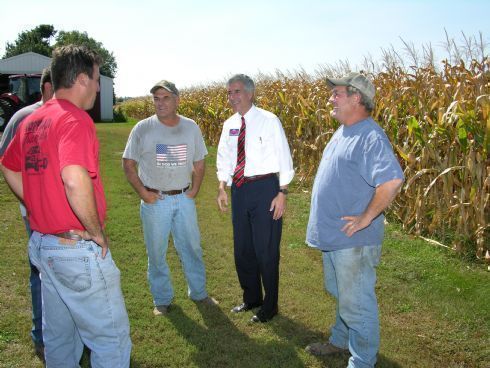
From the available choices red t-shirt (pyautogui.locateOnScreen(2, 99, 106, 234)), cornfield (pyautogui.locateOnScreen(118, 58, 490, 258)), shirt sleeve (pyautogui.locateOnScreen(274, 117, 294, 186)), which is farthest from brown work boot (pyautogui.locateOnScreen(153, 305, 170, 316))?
cornfield (pyautogui.locateOnScreen(118, 58, 490, 258))

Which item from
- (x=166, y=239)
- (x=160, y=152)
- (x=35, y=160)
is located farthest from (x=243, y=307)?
(x=35, y=160)

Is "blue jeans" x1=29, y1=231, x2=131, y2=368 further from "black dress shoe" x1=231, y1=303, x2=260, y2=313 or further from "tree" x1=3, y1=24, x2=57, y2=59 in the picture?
"tree" x1=3, y1=24, x2=57, y2=59

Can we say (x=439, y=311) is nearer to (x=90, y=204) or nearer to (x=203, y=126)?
(x=90, y=204)

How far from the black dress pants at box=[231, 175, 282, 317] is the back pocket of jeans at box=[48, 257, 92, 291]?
6.27 feet

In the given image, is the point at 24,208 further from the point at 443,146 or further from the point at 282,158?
the point at 443,146

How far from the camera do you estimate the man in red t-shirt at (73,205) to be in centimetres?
240

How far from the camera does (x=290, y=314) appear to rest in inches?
178

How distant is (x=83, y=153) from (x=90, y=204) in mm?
261

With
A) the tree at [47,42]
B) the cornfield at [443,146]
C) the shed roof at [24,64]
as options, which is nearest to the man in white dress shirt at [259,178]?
the cornfield at [443,146]

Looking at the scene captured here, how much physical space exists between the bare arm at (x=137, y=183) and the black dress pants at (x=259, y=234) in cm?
75

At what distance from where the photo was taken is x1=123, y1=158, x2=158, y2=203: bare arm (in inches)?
169

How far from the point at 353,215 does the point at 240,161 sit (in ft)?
4.50

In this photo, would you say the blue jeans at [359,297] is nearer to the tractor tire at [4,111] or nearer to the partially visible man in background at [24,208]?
the partially visible man in background at [24,208]

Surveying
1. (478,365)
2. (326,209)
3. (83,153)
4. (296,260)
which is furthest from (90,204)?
(296,260)
